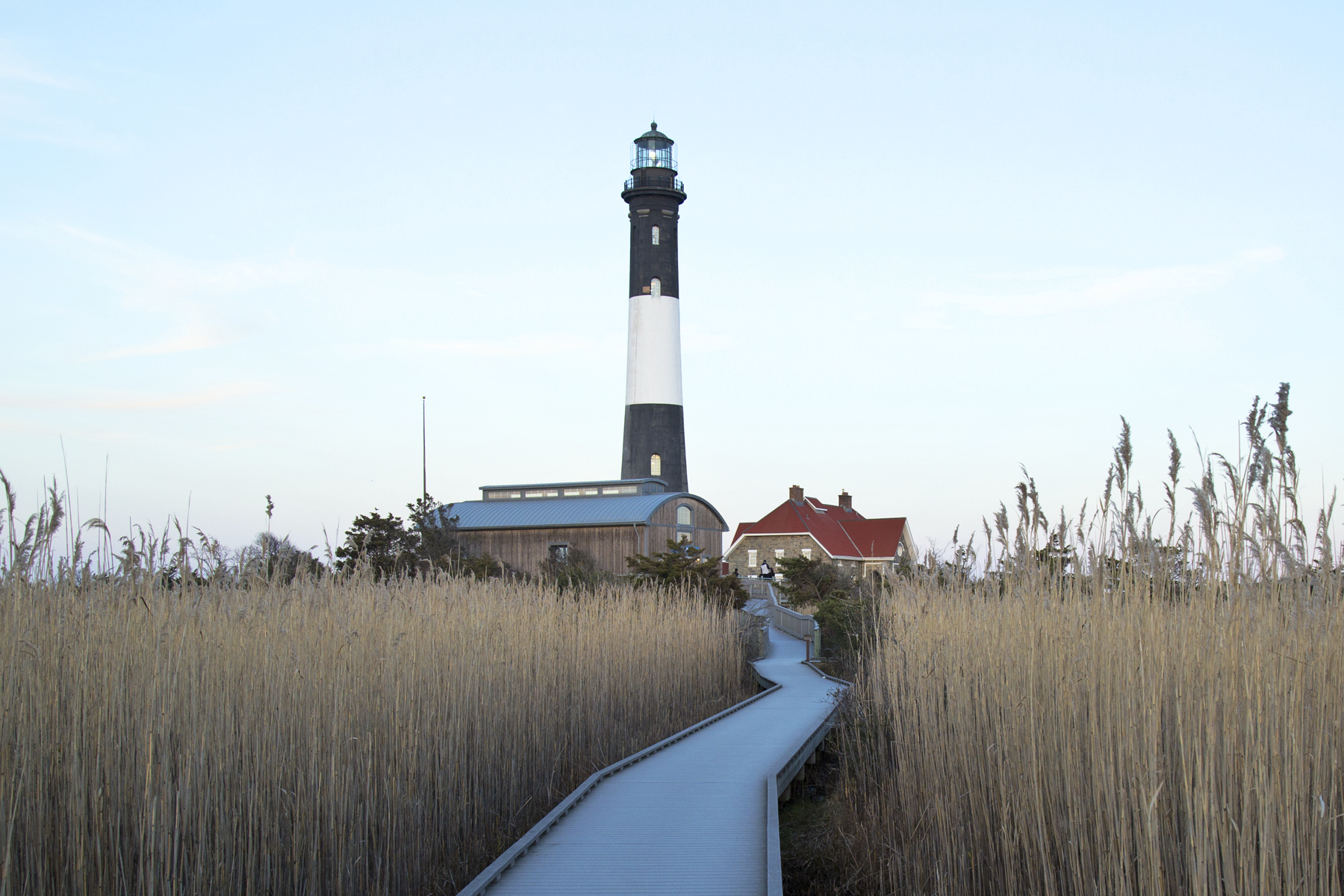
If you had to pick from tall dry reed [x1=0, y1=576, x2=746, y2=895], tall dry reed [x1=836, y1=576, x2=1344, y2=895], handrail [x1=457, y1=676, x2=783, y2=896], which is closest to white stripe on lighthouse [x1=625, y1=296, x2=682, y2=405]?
handrail [x1=457, y1=676, x2=783, y2=896]

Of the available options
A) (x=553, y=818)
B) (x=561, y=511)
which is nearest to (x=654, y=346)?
(x=561, y=511)

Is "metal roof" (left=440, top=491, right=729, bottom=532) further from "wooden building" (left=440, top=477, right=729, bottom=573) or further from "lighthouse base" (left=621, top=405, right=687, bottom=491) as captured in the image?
"lighthouse base" (left=621, top=405, right=687, bottom=491)

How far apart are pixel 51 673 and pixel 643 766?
4256mm

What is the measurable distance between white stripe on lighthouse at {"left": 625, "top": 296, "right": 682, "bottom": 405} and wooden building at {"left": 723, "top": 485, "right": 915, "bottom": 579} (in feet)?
20.6

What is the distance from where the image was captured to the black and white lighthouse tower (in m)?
28.5

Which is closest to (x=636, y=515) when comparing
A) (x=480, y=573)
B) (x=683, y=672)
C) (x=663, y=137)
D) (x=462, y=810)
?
(x=480, y=573)

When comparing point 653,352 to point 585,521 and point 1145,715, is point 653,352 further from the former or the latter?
point 1145,715

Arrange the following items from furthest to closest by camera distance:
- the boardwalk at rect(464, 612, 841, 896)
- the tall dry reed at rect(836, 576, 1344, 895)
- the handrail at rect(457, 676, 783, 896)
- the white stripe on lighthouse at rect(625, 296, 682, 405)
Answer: the white stripe on lighthouse at rect(625, 296, 682, 405) → the boardwalk at rect(464, 612, 841, 896) → the handrail at rect(457, 676, 783, 896) → the tall dry reed at rect(836, 576, 1344, 895)

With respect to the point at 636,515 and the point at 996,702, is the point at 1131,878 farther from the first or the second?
the point at 636,515

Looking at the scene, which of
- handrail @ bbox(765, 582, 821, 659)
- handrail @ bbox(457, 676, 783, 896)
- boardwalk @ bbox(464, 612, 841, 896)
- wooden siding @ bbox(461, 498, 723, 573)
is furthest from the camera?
wooden siding @ bbox(461, 498, 723, 573)

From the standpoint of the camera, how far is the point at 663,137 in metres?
30.7

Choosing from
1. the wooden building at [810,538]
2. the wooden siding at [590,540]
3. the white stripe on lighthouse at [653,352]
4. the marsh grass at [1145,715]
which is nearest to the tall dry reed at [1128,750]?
the marsh grass at [1145,715]

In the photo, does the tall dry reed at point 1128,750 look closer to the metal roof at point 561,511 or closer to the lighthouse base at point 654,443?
the metal roof at point 561,511

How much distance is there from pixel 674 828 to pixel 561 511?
22486 millimetres
